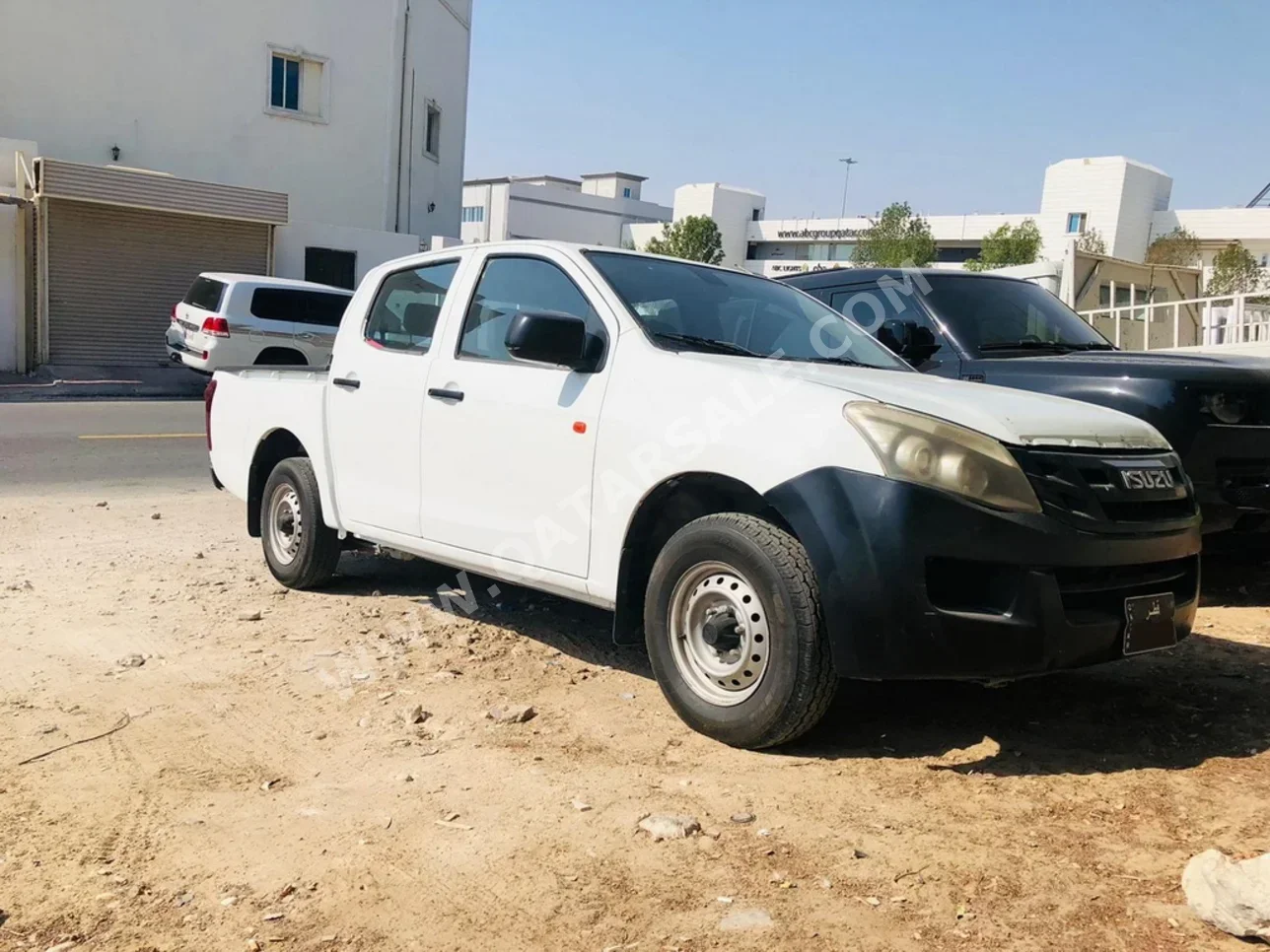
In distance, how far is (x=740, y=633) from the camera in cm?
388

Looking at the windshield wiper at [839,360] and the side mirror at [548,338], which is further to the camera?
the windshield wiper at [839,360]

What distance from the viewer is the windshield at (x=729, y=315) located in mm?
4547

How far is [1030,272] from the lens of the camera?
12992 mm

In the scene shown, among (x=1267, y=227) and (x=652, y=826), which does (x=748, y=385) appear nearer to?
(x=652, y=826)

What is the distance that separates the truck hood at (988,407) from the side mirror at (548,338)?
424mm

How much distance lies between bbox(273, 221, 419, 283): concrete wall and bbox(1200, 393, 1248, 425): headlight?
21838 millimetres

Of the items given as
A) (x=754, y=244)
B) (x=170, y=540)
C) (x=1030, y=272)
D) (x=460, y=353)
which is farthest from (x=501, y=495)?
(x=754, y=244)

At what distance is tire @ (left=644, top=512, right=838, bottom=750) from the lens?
3592 mm

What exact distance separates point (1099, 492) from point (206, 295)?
1795 cm

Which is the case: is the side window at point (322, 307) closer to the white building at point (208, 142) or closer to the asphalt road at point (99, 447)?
the asphalt road at point (99, 447)

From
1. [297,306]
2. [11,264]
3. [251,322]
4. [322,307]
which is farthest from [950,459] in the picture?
[11,264]

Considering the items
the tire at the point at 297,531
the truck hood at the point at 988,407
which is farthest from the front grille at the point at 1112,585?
the tire at the point at 297,531

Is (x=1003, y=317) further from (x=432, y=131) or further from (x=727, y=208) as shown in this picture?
(x=727, y=208)

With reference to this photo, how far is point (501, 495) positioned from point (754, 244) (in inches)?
3824
